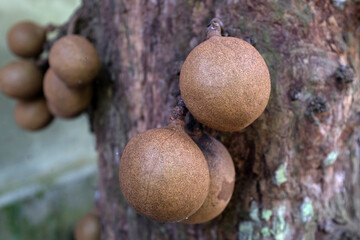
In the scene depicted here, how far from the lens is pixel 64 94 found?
1051mm

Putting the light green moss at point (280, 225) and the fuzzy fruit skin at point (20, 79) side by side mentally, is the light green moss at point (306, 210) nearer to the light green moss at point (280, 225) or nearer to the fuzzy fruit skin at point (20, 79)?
the light green moss at point (280, 225)

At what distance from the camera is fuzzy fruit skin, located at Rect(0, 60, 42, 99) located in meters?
1.21

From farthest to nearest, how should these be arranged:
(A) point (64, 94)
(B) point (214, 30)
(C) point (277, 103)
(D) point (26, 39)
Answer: (D) point (26, 39), (A) point (64, 94), (C) point (277, 103), (B) point (214, 30)

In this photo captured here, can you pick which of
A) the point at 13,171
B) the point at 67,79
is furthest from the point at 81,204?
the point at 67,79

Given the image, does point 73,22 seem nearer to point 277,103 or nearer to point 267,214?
point 277,103

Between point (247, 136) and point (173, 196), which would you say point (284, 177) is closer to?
A: point (247, 136)

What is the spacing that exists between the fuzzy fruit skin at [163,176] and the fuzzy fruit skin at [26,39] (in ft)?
3.00

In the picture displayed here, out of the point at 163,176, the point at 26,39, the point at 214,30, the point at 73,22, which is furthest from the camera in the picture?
the point at 26,39

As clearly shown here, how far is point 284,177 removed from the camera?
0.86m

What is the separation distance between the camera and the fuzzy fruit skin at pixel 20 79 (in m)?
1.21

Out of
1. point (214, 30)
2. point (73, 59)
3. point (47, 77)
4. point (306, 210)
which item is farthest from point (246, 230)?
point (47, 77)

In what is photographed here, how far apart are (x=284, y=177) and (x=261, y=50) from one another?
34 cm

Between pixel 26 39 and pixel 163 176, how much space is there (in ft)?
3.31

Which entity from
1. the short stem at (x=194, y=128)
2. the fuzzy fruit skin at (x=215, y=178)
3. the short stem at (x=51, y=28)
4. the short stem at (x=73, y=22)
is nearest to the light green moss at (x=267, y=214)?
the fuzzy fruit skin at (x=215, y=178)
